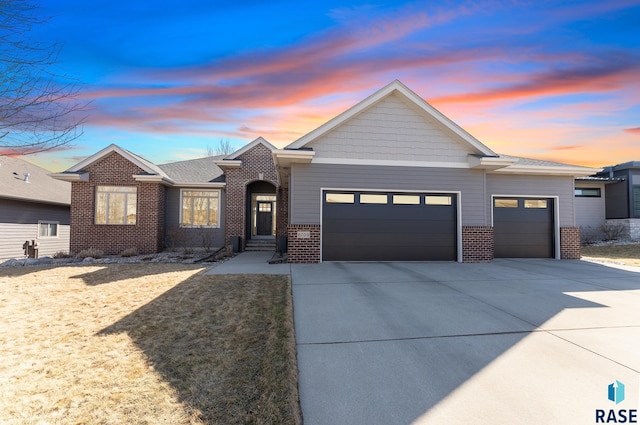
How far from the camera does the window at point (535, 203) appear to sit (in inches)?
531

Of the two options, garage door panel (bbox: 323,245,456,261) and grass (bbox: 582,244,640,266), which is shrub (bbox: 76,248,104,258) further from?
grass (bbox: 582,244,640,266)

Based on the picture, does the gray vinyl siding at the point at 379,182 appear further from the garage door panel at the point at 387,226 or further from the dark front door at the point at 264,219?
the dark front door at the point at 264,219

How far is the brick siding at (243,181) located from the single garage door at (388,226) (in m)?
5.85

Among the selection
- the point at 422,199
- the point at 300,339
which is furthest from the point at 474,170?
the point at 300,339

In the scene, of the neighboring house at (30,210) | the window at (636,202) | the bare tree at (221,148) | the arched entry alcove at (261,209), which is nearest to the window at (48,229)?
the neighboring house at (30,210)

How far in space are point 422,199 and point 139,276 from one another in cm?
1005

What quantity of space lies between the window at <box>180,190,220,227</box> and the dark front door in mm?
2832

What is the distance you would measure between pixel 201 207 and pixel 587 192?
25.3 meters

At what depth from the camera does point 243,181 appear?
676 inches


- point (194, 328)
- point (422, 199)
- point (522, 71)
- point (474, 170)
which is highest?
point (522, 71)

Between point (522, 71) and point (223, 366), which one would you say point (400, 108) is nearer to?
point (522, 71)

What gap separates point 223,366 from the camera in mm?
3699

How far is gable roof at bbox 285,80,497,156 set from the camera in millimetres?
11273

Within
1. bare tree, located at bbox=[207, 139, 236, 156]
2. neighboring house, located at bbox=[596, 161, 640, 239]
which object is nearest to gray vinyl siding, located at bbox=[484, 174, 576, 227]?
neighboring house, located at bbox=[596, 161, 640, 239]
